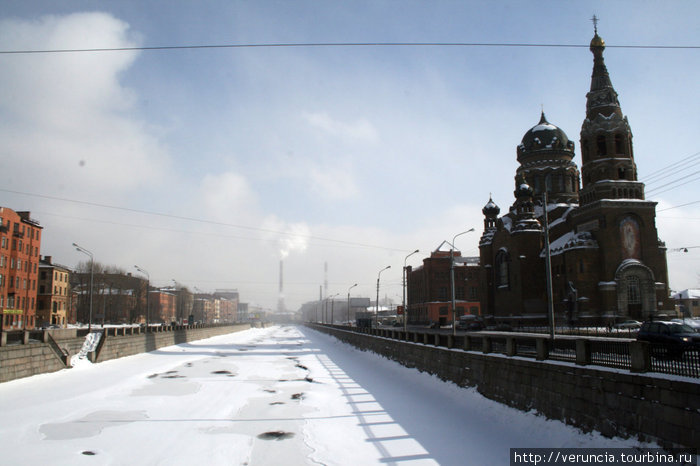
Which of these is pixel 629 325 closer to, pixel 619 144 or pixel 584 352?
pixel 619 144

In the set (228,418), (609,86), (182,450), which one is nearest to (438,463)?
(182,450)

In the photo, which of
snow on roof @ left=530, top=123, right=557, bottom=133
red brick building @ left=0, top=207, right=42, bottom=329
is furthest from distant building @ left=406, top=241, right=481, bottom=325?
red brick building @ left=0, top=207, right=42, bottom=329

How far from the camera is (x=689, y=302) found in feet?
357

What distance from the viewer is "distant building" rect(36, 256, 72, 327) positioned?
263 ft

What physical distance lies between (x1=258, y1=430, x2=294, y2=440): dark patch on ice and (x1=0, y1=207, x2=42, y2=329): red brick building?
57517 mm

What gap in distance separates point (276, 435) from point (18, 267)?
6720 cm

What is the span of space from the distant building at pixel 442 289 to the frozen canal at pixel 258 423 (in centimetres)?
7144

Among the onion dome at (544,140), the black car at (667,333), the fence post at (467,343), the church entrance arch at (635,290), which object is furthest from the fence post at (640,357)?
the onion dome at (544,140)

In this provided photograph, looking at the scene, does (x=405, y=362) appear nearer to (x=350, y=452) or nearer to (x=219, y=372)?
(x=219, y=372)

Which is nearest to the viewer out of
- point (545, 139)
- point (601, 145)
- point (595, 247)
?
point (595, 247)

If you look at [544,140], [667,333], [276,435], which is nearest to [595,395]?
[276,435]

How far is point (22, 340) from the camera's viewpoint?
2614 centimetres

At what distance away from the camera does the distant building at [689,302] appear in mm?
103900

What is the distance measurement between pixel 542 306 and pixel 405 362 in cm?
3834
